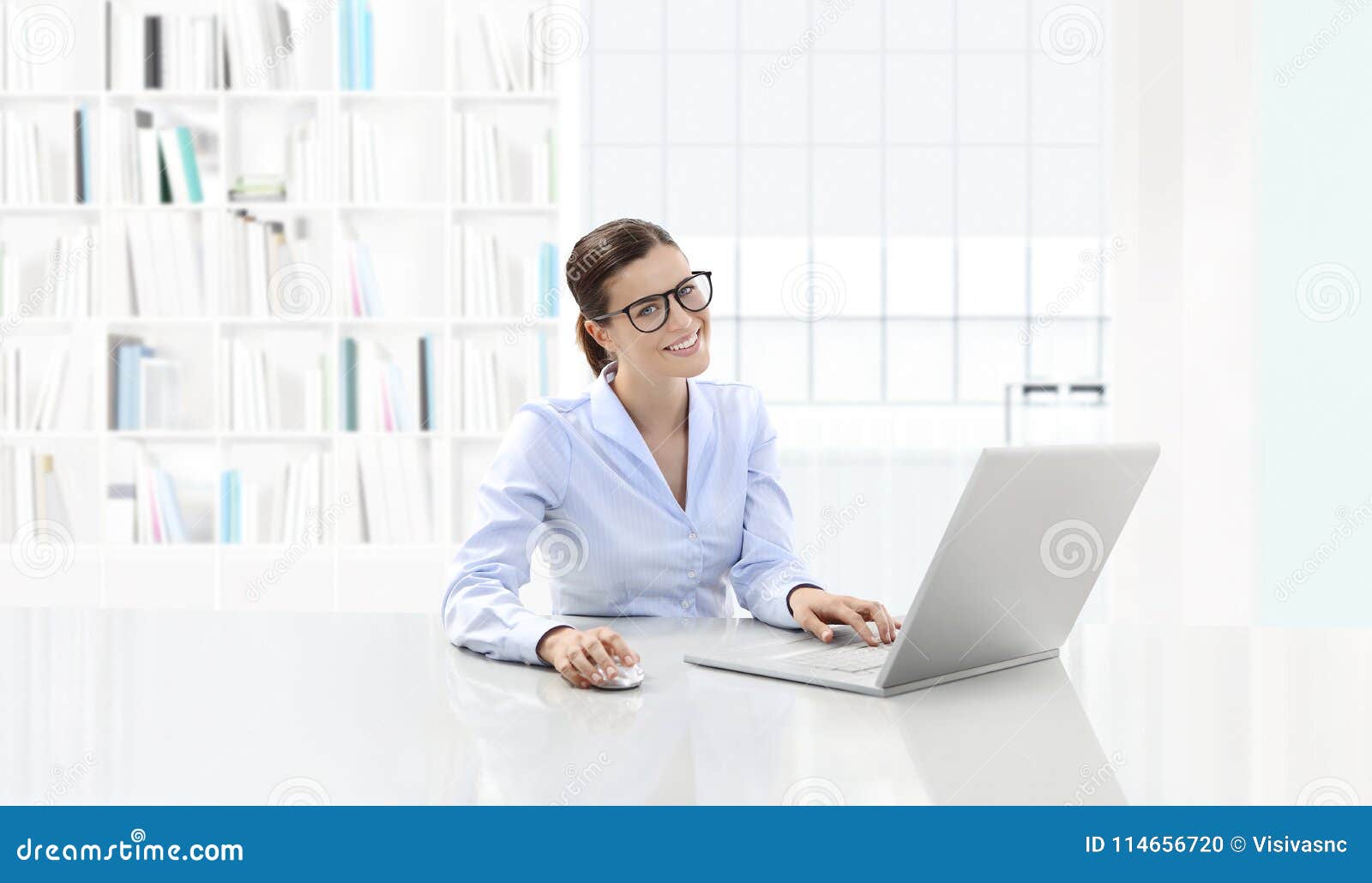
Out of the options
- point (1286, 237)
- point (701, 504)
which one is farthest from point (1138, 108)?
point (701, 504)

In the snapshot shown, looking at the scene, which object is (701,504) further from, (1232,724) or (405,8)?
(405,8)

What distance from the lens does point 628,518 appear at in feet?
5.31

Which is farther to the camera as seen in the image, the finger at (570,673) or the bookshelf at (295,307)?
the bookshelf at (295,307)

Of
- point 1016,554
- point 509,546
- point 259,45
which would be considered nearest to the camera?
point 1016,554

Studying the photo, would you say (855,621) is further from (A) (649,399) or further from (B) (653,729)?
(A) (649,399)

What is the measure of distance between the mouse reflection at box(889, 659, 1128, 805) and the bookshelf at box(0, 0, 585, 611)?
2641 millimetres

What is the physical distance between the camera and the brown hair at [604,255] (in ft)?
5.39

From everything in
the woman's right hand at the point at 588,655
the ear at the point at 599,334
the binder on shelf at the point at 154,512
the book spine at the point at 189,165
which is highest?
the book spine at the point at 189,165

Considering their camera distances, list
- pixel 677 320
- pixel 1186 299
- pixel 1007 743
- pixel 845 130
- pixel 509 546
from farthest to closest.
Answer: pixel 845 130
pixel 1186 299
pixel 677 320
pixel 509 546
pixel 1007 743

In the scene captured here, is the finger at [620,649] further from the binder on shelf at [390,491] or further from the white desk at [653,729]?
the binder on shelf at [390,491]

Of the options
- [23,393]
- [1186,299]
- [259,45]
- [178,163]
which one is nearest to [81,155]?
[178,163]

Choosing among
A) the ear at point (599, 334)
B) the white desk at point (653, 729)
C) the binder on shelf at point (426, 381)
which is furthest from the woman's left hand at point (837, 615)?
the binder on shelf at point (426, 381)

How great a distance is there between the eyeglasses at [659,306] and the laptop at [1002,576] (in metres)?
0.55

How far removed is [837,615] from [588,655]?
38 cm
